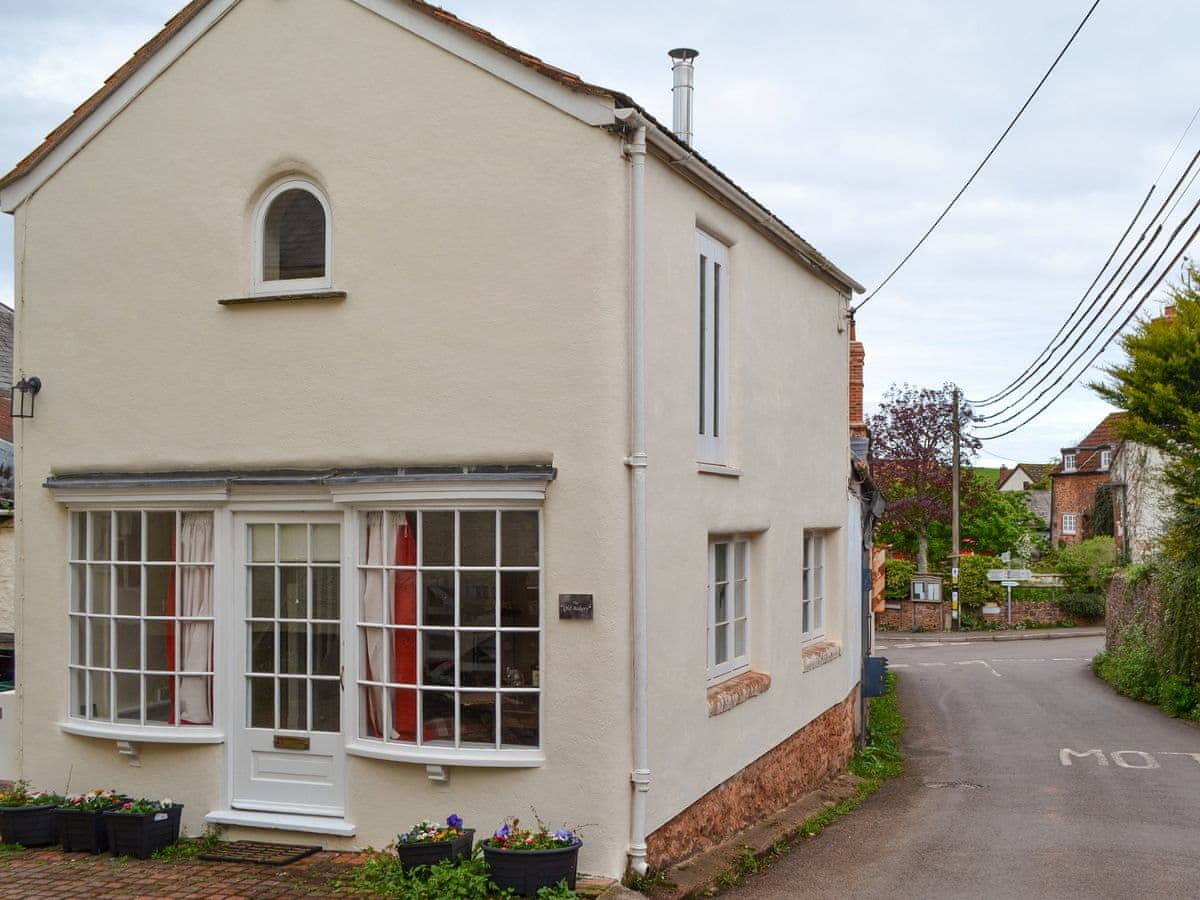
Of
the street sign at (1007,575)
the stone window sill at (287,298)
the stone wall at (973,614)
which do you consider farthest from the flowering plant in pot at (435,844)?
the stone wall at (973,614)

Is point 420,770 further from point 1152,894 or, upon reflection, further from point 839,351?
point 839,351

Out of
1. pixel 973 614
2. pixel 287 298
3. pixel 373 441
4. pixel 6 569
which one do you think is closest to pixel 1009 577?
pixel 973 614

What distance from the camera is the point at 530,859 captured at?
299 inches

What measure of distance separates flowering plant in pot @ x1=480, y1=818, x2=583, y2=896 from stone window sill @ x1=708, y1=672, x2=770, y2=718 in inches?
88.2

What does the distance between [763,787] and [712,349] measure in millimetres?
4060

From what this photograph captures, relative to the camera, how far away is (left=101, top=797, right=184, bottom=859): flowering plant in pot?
28.6 ft

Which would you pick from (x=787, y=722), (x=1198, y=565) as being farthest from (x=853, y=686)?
(x=1198, y=565)

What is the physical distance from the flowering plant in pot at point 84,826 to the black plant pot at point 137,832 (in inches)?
2.7

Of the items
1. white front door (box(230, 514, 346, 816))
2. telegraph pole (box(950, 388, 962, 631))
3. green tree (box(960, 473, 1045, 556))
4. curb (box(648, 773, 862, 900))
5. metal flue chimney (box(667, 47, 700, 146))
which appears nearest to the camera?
curb (box(648, 773, 862, 900))

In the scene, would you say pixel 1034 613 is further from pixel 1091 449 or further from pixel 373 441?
pixel 373 441

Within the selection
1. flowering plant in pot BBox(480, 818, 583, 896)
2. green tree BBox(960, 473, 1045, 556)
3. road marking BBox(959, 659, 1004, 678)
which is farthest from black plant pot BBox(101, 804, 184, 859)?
green tree BBox(960, 473, 1045, 556)

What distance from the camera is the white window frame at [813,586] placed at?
13.6m

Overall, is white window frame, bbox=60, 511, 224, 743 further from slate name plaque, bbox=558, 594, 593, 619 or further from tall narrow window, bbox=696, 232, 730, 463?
tall narrow window, bbox=696, 232, 730, 463

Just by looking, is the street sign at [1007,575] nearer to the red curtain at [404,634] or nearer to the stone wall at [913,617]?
the stone wall at [913,617]
